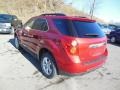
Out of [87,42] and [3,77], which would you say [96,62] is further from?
[3,77]

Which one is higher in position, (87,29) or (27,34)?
(87,29)

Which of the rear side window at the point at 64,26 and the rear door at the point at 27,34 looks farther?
the rear door at the point at 27,34

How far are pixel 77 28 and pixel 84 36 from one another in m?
0.27

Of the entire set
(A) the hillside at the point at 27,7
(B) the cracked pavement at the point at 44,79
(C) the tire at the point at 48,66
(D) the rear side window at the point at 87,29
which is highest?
(A) the hillside at the point at 27,7

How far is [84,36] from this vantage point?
16.0ft

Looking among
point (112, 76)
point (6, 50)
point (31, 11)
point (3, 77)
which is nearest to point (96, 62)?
point (112, 76)

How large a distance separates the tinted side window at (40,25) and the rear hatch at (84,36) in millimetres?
545

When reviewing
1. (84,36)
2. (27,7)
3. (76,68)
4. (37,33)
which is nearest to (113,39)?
(37,33)

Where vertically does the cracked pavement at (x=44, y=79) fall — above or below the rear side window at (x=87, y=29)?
below

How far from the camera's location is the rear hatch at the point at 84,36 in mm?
4738

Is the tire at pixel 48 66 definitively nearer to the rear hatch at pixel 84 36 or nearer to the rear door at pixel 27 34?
the rear hatch at pixel 84 36

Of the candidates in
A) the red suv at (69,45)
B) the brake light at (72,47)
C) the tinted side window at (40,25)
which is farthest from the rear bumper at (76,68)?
the tinted side window at (40,25)

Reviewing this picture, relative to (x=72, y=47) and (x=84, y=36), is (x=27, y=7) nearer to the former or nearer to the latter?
(x=84, y=36)

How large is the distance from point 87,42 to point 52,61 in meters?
1.14
